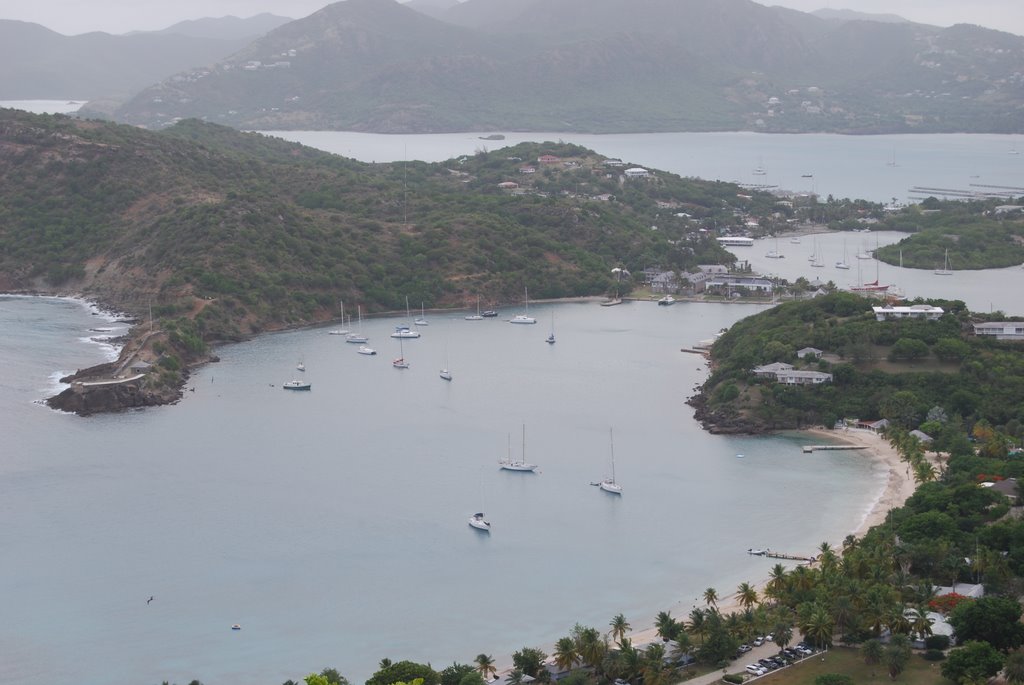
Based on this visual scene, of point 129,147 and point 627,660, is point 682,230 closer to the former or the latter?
point 129,147

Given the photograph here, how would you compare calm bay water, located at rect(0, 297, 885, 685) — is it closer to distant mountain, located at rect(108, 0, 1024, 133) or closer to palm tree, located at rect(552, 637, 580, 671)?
palm tree, located at rect(552, 637, 580, 671)

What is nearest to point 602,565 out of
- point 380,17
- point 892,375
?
point 892,375

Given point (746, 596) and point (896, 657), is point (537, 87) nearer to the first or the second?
point (746, 596)

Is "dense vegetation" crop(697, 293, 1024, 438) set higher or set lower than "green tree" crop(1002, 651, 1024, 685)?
higher

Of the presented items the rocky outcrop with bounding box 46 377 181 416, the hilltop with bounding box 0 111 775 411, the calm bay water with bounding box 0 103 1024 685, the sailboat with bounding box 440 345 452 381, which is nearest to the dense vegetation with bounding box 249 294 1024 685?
the calm bay water with bounding box 0 103 1024 685

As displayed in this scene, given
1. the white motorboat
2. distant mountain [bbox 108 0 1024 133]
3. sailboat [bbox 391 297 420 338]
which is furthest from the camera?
distant mountain [bbox 108 0 1024 133]
